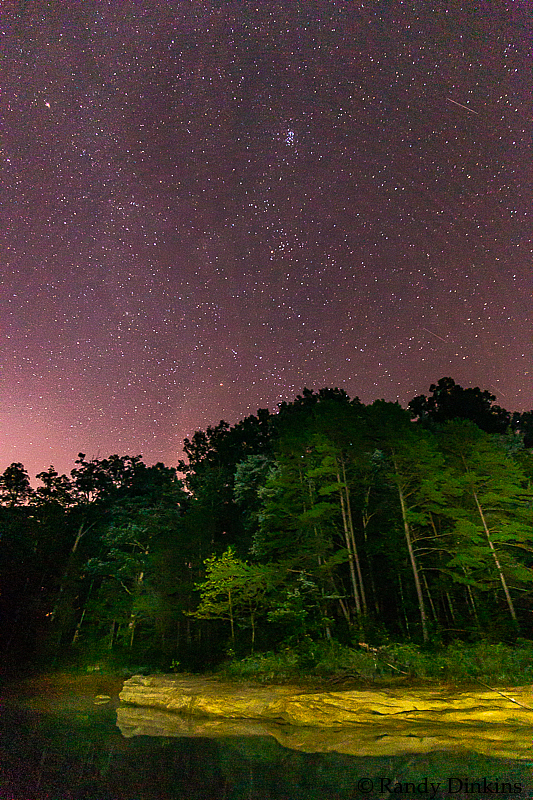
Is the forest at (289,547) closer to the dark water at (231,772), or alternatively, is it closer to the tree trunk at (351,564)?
the tree trunk at (351,564)

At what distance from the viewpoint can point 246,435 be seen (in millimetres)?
39969

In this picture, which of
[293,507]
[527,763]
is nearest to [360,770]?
[527,763]

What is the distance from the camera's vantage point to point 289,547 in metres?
21.2

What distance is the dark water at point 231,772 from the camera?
24.8 ft

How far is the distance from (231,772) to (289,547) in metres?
12.4

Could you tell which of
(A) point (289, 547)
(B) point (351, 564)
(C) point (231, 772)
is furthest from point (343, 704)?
(A) point (289, 547)

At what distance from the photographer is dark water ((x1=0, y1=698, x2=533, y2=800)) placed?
24.8ft

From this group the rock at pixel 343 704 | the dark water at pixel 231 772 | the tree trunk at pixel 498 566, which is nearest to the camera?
the dark water at pixel 231 772

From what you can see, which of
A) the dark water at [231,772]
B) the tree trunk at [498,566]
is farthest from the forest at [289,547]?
the dark water at [231,772]

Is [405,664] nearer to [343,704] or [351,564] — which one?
[343,704]

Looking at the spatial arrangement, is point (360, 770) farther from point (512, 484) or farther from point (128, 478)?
point (128, 478)

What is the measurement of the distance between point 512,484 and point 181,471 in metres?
32.9

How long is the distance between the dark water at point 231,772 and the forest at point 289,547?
501 cm

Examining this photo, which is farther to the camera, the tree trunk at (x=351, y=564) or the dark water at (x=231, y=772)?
the tree trunk at (x=351, y=564)
